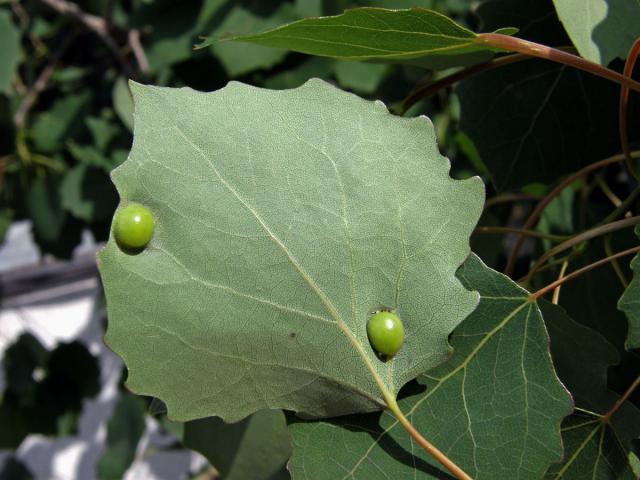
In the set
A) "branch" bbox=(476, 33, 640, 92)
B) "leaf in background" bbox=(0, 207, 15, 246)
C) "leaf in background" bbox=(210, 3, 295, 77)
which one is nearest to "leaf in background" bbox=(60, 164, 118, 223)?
"leaf in background" bbox=(0, 207, 15, 246)

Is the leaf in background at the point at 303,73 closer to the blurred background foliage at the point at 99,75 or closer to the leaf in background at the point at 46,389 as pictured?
the blurred background foliage at the point at 99,75

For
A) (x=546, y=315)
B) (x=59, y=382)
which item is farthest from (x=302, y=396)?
(x=59, y=382)

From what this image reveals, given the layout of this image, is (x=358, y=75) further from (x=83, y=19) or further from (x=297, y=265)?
(x=297, y=265)

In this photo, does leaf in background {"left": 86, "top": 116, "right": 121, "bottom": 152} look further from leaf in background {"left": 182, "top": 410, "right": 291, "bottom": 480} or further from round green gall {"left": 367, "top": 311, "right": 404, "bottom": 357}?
round green gall {"left": 367, "top": 311, "right": 404, "bottom": 357}

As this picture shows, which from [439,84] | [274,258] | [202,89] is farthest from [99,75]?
[274,258]

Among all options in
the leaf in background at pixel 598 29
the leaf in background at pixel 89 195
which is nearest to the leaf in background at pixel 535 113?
the leaf in background at pixel 598 29

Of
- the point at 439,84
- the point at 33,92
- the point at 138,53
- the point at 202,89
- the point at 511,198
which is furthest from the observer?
the point at 33,92

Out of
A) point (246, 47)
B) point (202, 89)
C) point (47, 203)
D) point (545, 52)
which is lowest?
point (47, 203)
